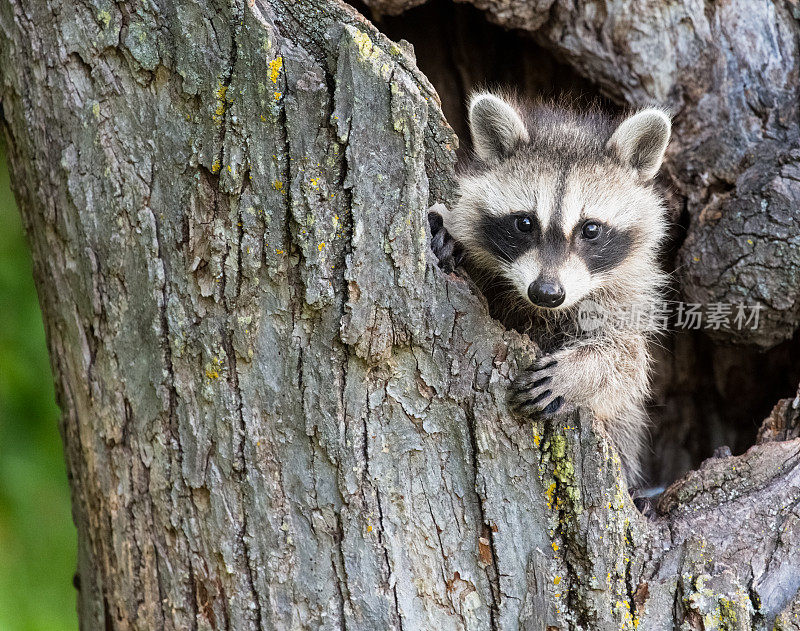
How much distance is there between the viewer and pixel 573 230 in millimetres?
3074

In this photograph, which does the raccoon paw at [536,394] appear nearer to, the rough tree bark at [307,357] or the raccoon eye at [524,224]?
the rough tree bark at [307,357]

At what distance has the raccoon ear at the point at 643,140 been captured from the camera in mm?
3084

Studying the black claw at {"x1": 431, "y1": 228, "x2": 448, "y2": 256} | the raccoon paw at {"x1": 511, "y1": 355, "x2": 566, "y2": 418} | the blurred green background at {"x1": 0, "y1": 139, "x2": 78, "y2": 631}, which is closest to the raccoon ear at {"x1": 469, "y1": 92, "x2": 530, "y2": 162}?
the black claw at {"x1": 431, "y1": 228, "x2": 448, "y2": 256}

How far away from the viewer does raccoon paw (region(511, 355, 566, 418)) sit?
2439mm

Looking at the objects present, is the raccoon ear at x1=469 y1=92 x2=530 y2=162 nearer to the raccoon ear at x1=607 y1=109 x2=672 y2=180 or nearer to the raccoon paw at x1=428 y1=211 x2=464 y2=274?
the raccoon ear at x1=607 y1=109 x2=672 y2=180

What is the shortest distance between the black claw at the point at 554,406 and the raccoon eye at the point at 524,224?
83 centimetres

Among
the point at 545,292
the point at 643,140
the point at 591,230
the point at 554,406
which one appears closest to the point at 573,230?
the point at 591,230

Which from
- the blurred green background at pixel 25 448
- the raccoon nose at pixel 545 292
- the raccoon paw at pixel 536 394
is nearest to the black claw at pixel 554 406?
the raccoon paw at pixel 536 394

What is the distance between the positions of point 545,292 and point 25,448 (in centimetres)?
260

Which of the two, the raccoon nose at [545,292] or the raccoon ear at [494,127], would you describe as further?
the raccoon ear at [494,127]

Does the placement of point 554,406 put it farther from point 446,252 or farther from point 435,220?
point 435,220

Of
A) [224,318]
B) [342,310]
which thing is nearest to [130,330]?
[224,318]

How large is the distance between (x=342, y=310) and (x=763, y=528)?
5.16 ft

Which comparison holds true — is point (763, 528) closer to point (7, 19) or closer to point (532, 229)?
point (532, 229)
